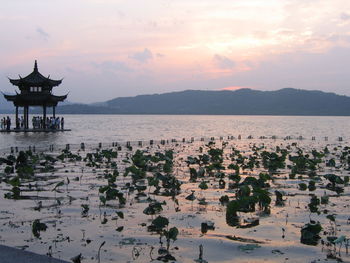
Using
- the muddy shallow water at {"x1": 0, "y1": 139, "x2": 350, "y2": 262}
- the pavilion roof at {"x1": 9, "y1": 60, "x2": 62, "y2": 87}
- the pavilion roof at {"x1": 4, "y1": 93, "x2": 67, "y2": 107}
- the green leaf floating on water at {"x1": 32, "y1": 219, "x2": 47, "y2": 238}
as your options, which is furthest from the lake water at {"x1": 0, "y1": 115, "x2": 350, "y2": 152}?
the green leaf floating on water at {"x1": 32, "y1": 219, "x2": 47, "y2": 238}

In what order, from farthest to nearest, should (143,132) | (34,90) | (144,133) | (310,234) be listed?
(143,132) → (144,133) → (34,90) → (310,234)

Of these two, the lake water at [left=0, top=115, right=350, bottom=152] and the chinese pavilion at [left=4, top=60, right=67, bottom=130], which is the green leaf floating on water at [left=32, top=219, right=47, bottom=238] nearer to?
the lake water at [left=0, top=115, right=350, bottom=152]

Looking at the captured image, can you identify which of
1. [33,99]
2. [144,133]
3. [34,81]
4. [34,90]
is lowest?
[144,133]

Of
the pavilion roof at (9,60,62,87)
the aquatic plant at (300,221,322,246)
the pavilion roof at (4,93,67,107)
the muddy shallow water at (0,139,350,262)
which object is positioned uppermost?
the pavilion roof at (9,60,62,87)

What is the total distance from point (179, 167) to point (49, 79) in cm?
3447

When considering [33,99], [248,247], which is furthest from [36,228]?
[33,99]

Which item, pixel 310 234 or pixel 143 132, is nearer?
pixel 310 234

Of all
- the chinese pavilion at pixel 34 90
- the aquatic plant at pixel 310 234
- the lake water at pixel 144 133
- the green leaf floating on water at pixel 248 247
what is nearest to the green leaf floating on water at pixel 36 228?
the green leaf floating on water at pixel 248 247

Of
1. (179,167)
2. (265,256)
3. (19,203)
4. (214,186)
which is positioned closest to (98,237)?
(265,256)

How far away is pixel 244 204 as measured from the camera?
8523mm

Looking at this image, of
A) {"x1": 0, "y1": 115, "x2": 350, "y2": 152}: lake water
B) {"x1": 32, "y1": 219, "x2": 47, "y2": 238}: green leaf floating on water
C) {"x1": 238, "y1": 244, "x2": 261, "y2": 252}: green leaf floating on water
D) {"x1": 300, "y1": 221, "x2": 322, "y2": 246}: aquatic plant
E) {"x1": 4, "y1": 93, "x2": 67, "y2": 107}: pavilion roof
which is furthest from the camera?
{"x1": 4, "y1": 93, "x2": 67, "y2": 107}: pavilion roof

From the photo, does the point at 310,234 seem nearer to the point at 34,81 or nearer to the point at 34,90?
the point at 34,81

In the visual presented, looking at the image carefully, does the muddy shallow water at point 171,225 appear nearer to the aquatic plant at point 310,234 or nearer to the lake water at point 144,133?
the aquatic plant at point 310,234

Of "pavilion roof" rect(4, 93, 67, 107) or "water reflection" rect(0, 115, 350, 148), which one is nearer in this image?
"water reflection" rect(0, 115, 350, 148)
